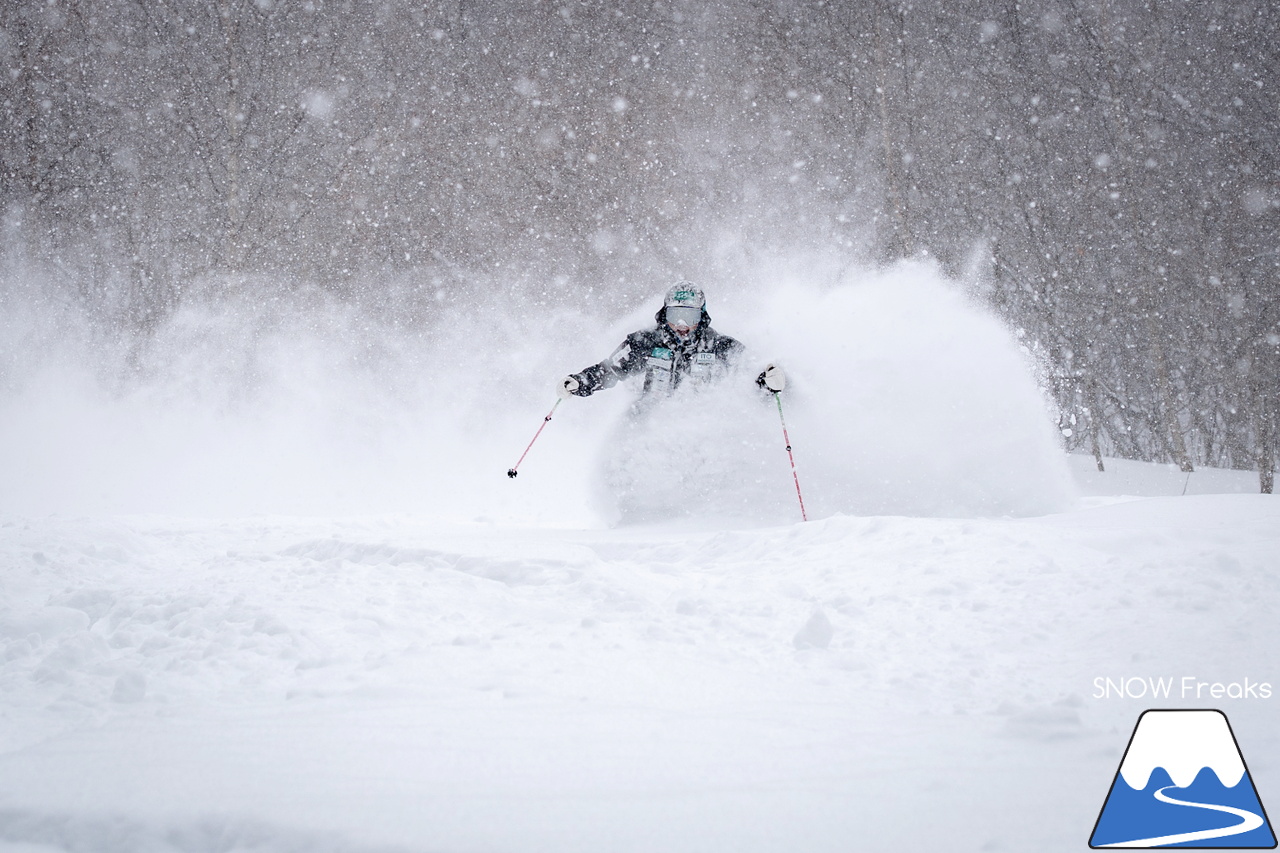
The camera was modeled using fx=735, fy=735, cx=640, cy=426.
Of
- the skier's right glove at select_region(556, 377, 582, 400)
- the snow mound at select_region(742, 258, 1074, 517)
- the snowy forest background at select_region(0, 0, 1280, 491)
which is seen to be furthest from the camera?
the snowy forest background at select_region(0, 0, 1280, 491)

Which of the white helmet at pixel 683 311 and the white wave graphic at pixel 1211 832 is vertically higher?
the white helmet at pixel 683 311

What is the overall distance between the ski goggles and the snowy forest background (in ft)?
24.1

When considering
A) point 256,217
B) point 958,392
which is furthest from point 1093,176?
point 256,217

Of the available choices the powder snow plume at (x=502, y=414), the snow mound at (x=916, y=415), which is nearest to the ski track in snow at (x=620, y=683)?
the snow mound at (x=916, y=415)

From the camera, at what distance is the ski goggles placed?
5871 mm

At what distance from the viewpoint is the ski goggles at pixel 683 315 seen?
231 inches

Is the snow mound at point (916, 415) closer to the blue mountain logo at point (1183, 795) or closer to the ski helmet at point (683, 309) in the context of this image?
the ski helmet at point (683, 309)

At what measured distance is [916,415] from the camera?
5.52m

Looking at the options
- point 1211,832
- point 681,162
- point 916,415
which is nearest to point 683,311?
point 916,415

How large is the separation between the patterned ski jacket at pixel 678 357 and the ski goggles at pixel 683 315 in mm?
59

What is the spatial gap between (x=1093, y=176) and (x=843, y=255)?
3814mm

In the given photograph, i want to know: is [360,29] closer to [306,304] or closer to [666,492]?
[306,304]

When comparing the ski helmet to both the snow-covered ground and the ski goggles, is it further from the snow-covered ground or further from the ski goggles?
Result: the snow-covered ground

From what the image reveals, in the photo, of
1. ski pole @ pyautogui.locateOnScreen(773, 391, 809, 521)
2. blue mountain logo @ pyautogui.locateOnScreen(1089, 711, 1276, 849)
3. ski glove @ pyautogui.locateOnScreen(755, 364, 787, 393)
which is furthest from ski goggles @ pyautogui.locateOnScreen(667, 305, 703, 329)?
blue mountain logo @ pyautogui.locateOnScreen(1089, 711, 1276, 849)
